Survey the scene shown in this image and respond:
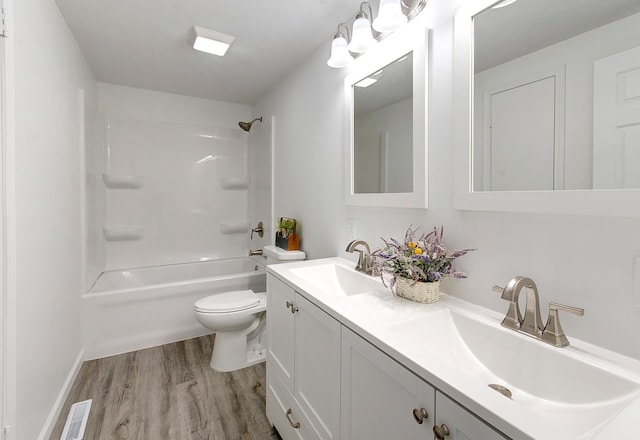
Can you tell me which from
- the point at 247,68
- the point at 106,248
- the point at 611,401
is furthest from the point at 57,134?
the point at 611,401

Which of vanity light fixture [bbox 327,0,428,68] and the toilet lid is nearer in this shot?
vanity light fixture [bbox 327,0,428,68]

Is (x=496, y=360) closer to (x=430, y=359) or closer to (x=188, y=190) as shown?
(x=430, y=359)

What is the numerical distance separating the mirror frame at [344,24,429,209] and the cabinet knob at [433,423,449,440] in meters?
0.85

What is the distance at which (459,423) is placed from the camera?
0.64 meters

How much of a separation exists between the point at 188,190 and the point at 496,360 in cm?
338

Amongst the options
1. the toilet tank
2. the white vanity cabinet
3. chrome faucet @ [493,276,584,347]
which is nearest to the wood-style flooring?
the white vanity cabinet

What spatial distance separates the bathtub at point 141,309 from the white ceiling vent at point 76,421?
2.16 ft

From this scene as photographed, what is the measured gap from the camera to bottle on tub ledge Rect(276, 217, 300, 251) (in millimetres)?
2465

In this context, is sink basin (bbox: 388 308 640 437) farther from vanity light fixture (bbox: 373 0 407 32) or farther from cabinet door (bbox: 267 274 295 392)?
vanity light fixture (bbox: 373 0 407 32)

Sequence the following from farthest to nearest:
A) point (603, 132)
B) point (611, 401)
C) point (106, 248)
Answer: point (106, 248) → point (603, 132) → point (611, 401)

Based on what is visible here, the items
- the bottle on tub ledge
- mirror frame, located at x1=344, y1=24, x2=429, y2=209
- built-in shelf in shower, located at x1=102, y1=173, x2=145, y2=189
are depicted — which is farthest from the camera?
built-in shelf in shower, located at x1=102, y1=173, x2=145, y2=189

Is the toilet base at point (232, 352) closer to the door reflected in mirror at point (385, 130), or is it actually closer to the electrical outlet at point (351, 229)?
the electrical outlet at point (351, 229)

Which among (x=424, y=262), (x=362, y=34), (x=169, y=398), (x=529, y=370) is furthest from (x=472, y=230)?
(x=169, y=398)

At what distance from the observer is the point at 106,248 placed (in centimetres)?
308
